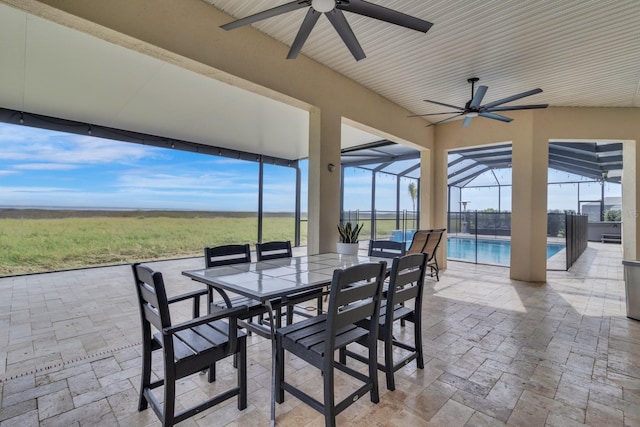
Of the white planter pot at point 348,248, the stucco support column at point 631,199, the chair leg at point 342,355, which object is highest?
the stucco support column at point 631,199

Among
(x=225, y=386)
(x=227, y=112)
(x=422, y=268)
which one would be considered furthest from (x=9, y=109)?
(x=422, y=268)

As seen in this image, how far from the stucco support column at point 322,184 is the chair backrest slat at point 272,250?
806 millimetres

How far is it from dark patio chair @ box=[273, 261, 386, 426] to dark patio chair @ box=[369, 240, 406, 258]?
55.6 inches

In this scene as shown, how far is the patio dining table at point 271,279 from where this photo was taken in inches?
67.6

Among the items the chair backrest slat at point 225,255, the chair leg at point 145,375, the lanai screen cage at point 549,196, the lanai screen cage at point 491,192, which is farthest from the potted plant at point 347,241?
the lanai screen cage at point 549,196

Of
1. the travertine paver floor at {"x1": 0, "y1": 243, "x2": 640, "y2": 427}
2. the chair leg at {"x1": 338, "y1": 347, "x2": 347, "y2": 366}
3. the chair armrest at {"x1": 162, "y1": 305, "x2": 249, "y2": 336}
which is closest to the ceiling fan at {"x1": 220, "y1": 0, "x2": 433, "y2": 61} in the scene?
the chair armrest at {"x1": 162, "y1": 305, "x2": 249, "y2": 336}

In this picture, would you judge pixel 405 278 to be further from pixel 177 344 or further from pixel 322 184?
pixel 322 184

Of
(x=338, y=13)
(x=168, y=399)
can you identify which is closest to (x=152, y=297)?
(x=168, y=399)

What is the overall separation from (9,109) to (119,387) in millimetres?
5292

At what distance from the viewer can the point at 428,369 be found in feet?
7.40

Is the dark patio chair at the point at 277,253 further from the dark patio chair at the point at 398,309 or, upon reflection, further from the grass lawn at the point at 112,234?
the grass lawn at the point at 112,234

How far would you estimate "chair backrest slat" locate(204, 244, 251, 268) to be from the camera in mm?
2518

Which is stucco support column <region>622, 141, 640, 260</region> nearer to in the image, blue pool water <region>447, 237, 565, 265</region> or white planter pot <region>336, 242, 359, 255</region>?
blue pool water <region>447, 237, 565, 265</region>

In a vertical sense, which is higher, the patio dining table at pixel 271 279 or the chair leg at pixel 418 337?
the patio dining table at pixel 271 279
